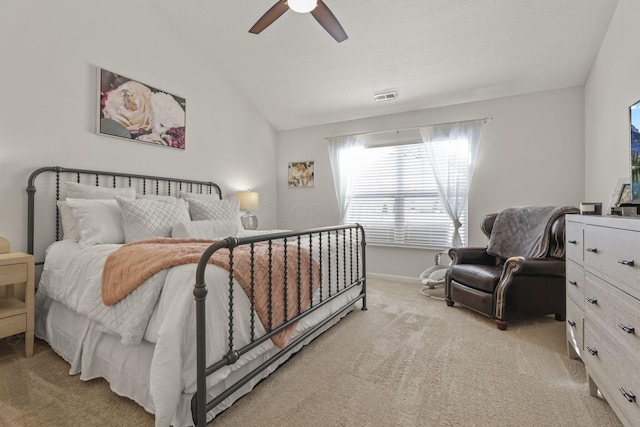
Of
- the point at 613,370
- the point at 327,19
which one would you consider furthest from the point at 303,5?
the point at 613,370

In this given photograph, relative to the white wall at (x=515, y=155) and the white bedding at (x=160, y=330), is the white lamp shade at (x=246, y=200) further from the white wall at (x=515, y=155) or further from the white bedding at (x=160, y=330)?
the white bedding at (x=160, y=330)

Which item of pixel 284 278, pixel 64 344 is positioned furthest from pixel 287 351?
pixel 64 344

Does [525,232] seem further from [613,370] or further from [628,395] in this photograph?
[628,395]

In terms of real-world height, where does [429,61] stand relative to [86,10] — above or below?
below

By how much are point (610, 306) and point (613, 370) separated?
10.2 inches

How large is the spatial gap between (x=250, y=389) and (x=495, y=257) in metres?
2.72

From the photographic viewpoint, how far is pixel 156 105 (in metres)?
3.21

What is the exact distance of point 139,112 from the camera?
3.08 metres

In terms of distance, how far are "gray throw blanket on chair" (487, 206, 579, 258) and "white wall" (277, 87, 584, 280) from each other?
53 centimetres

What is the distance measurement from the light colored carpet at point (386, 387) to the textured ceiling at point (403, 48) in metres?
2.57

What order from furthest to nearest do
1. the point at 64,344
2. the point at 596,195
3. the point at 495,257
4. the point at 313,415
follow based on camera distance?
the point at 495,257
the point at 596,195
the point at 64,344
the point at 313,415

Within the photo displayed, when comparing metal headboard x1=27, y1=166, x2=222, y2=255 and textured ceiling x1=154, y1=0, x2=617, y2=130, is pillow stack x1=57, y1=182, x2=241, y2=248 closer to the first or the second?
metal headboard x1=27, y1=166, x2=222, y2=255

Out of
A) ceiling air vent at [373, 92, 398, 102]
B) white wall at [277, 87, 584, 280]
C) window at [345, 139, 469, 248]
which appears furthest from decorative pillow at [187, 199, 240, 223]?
ceiling air vent at [373, 92, 398, 102]

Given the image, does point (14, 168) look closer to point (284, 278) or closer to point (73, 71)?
point (73, 71)
